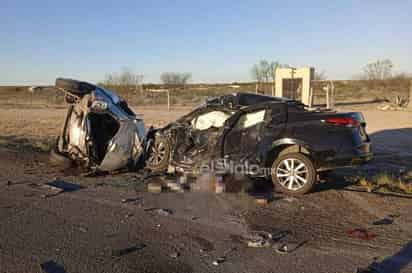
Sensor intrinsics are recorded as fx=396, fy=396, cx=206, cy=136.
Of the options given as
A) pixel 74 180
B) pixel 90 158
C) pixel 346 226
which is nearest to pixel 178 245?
pixel 346 226

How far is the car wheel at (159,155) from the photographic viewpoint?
315 inches

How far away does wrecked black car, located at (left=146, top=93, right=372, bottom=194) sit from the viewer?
624 cm

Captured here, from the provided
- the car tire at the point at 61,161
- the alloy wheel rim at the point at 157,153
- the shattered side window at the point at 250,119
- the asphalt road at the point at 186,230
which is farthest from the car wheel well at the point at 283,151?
the car tire at the point at 61,161

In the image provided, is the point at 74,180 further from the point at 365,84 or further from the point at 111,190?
the point at 365,84

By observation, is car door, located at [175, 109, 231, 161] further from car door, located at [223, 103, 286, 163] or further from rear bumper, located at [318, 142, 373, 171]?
rear bumper, located at [318, 142, 373, 171]

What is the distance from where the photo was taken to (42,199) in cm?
596

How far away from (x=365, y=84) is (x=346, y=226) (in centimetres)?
5792

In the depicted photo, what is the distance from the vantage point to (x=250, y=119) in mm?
6816

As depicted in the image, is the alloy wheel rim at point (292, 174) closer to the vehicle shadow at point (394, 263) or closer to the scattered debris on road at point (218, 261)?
the vehicle shadow at point (394, 263)

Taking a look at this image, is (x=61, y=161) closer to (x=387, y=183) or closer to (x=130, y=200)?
(x=130, y=200)

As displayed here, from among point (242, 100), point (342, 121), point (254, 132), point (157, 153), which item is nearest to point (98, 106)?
point (157, 153)

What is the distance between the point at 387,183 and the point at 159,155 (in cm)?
437

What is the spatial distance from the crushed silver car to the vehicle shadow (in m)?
5.35

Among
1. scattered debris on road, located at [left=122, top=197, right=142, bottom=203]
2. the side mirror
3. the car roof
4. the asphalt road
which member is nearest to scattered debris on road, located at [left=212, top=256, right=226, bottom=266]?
the asphalt road
